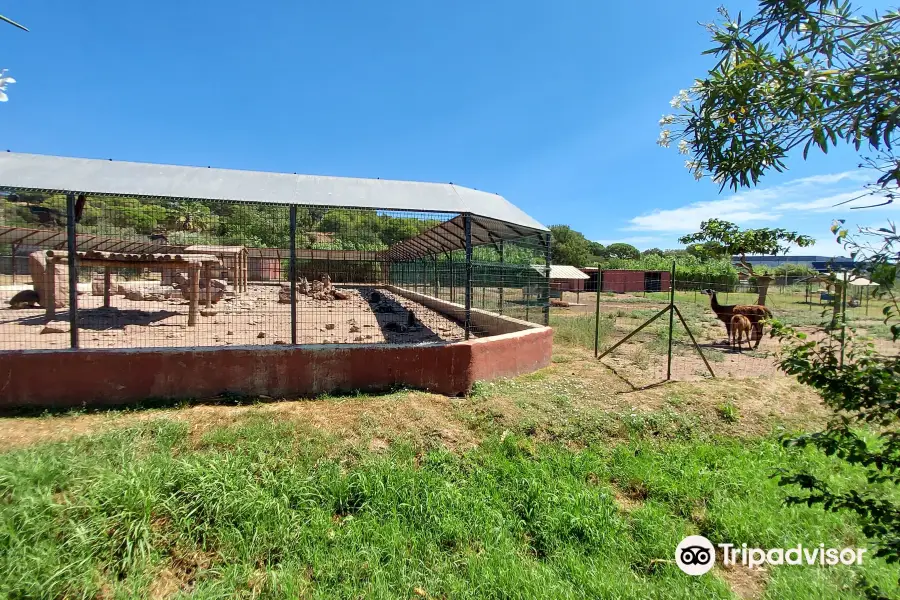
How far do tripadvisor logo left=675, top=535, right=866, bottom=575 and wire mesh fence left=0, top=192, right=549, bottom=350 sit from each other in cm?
367

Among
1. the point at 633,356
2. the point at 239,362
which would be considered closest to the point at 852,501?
the point at 239,362

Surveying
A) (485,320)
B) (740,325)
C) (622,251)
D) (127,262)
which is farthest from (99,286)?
(622,251)

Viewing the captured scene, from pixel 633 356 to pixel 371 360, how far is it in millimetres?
6022

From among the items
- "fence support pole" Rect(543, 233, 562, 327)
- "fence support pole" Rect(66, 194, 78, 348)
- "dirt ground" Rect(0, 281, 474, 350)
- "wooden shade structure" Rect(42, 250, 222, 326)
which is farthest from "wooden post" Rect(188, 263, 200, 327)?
"fence support pole" Rect(543, 233, 562, 327)

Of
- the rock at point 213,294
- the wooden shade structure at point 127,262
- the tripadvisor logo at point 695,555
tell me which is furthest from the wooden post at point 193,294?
the tripadvisor logo at point 695,555

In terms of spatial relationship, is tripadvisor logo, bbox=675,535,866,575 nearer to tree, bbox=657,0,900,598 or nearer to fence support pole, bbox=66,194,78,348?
tree, bbox=657,0,900,598

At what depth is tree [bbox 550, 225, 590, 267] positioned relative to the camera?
2603 inches

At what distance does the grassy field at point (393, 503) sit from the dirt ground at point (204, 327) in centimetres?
251

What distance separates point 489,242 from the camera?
32.6ft

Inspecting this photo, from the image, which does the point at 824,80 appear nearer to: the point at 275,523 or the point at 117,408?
the point at 275,523

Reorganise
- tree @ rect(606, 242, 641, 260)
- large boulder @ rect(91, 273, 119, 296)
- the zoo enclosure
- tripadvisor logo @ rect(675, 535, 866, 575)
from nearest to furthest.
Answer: tripadvisor logo @ rect(675, 535, 866, 575) < the zoo enclosure < large boulder @ rect(91, 273, 119, 296) < tree @ rect(606, 242, 641, 260)

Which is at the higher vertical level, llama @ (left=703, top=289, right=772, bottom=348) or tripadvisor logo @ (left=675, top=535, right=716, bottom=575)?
llama @ (left=703, top=289, right=772, bottom=348)

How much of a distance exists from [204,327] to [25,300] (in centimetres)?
627

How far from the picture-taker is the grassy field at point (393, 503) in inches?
108
